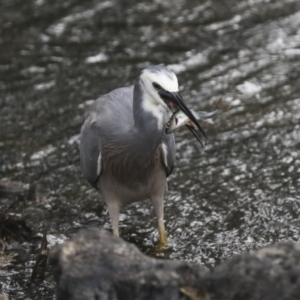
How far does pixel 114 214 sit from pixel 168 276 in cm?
267

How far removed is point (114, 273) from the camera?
3.99 meters

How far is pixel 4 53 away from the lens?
10.6 m

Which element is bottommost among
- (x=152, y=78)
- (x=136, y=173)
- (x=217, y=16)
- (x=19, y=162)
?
(x=217, y=16)

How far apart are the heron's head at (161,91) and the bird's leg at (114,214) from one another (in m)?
1.18

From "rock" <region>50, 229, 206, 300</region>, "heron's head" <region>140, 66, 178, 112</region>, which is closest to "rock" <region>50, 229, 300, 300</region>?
"rock" <region>50, 229, 206, 300</region>

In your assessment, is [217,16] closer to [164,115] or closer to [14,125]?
[14,125]

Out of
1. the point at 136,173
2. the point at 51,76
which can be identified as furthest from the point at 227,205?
the point at 51,76

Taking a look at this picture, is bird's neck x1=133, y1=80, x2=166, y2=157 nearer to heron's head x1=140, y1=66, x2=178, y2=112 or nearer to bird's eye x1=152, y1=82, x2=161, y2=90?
heron's head x1=140, y1=66, x2=178, y2=112

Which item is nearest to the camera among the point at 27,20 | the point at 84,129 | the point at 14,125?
the point at 84,129

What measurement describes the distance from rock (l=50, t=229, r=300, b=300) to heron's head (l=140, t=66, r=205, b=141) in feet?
4.82

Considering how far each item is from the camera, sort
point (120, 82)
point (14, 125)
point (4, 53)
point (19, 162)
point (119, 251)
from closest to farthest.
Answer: point (119, 251) < point (19, 162) < point (14, 125) < point (120, 82) < point (4, 53)

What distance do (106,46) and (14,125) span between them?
7.58ft

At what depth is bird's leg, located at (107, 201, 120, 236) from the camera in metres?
6.51

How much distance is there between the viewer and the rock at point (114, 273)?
3.88 metres
